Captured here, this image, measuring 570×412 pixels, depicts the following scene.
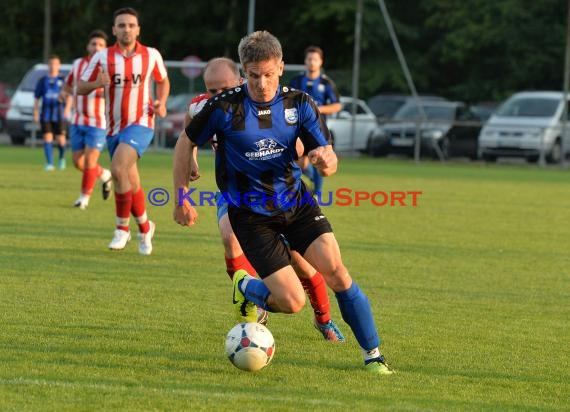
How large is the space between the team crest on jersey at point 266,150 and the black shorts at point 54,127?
52.9ft

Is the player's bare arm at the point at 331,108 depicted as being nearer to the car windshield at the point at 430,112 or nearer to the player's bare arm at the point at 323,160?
the player's bare arm at the point at 323,160

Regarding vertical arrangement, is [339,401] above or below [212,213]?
above

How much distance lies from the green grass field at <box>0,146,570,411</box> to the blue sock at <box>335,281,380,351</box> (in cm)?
19

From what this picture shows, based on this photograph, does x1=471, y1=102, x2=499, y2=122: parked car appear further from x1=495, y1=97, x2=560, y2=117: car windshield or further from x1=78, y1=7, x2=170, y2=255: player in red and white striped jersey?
x1=78, y1=7, x2=170, y2=255: player in red and white striped jersey

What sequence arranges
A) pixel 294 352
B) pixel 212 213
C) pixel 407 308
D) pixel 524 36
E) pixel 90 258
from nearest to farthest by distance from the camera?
pixel 294 352
pixel 407 308
pixel 90 258
pixel 212 213
pixel 524 36

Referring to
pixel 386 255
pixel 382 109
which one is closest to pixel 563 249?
pixel 386 255

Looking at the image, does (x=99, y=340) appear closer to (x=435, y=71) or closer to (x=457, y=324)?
(x=457, y=324)

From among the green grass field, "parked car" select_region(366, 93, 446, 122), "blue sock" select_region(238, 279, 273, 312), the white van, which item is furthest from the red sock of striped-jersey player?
"parked car" select_region(366, 93, 446, 122)

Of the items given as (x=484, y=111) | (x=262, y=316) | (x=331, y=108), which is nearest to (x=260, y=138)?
(x=262, y=316)

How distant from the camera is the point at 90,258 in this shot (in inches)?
408

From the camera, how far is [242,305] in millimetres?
6973

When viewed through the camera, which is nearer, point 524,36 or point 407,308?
point 407,308

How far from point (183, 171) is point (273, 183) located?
500 mm

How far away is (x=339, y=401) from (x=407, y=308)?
115 inches
